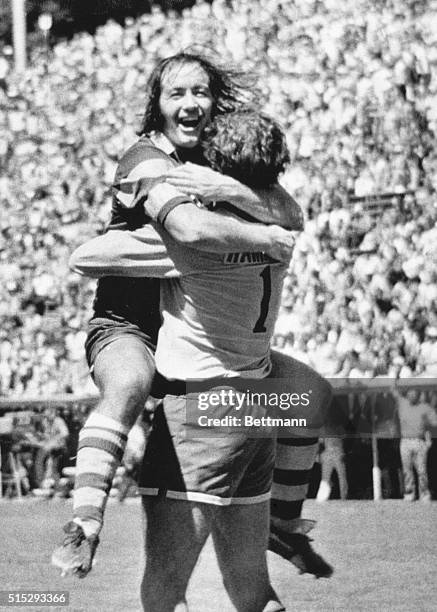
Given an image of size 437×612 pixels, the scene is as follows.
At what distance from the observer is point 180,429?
3.69m

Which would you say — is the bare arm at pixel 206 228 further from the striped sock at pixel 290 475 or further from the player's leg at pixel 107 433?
the striped sock at pixel 290 475

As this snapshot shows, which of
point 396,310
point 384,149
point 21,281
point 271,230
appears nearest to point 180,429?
point 271,230

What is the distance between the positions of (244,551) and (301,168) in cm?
1031

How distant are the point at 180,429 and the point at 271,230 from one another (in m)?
0.61

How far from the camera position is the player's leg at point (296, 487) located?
406 centimetres

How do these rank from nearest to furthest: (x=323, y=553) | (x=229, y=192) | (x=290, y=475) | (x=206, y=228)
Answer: (x=206, y=228) → (x=229, y=192) → (x=290, y=475) → (x=323, y=553)

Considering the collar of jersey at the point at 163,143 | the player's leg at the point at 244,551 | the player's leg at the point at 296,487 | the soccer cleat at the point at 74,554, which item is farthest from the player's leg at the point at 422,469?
the soccer cleat at the point at 74,554

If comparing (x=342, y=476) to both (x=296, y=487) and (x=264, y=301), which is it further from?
(x=264, y=301)

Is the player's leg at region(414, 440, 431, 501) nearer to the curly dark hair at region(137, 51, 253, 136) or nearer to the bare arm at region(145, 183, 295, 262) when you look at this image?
the curly dark hair at region(137, 51, 253, 136)

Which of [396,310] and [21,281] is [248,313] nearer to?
[396,310]

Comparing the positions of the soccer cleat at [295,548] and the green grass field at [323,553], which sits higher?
the soccer cleat at [295,548]

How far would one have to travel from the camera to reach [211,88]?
3975 mm

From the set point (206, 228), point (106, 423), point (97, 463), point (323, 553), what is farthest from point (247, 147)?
point (323, 553)
